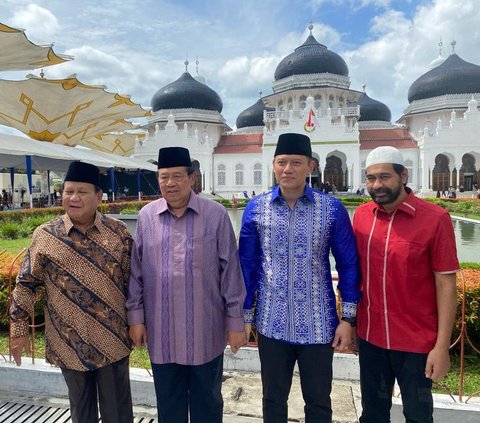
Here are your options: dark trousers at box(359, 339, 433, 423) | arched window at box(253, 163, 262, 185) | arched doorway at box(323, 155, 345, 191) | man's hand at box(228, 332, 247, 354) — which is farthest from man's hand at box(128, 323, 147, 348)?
arched doorway at box(323, 155, 345, 191)

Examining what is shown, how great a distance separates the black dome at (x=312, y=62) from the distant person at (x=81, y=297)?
37.6m

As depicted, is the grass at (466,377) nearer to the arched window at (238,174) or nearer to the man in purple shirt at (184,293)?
the man in purple shirt at (184,293)

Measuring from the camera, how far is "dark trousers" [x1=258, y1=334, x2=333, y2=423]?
7.11ft

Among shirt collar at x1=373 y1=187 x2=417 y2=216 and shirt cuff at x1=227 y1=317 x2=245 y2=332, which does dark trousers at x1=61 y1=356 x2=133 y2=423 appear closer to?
shirt cuff at x1=227 y1=317 x2=245 y2=332

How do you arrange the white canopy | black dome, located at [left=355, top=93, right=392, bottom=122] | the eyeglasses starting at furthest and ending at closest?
black dome, located at [left=355, top=93, right=392, bottom=122]
the white canopy
the eyeglasses

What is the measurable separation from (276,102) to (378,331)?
38732 millimetres

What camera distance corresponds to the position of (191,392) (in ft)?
7.44

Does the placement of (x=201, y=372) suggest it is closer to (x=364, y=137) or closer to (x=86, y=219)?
(x=86, y=219)

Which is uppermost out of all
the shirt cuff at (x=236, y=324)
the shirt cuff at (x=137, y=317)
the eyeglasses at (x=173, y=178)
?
the eyeglasses at (x=173, y=178)

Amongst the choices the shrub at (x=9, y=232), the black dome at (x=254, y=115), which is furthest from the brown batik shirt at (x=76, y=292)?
the black dome at (x=254, y=115)

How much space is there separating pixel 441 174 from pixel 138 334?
115ft

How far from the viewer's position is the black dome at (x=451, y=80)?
34.5 metres

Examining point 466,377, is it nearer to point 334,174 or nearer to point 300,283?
point 300,283

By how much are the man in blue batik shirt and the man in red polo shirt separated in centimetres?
13
